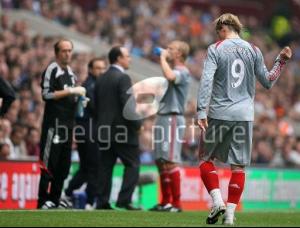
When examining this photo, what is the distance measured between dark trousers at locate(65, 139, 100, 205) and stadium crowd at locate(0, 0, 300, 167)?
176 cm

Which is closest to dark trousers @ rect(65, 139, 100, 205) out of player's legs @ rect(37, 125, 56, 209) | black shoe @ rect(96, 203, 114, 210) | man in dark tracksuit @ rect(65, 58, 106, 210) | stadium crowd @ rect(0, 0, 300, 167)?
man in dark tracksuit @ rect(65, 58, 106, 210)

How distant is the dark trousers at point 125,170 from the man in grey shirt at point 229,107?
3815 millimetres

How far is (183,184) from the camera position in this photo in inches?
808

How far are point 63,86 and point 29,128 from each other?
11.3 ft

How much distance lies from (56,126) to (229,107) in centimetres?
394

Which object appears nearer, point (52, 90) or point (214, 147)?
point (214, 147)

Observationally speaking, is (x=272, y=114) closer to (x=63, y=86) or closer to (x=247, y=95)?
(x=63, y=86)

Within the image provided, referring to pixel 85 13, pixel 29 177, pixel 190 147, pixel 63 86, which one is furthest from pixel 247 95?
pixel 85 13

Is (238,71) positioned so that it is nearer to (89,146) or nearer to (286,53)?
(286,53)

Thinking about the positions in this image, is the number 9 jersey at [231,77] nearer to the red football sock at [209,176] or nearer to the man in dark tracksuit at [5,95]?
the red football sock at [209,176]

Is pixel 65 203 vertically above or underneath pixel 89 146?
underneath

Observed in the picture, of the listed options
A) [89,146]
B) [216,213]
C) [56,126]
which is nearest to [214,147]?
[216,213]

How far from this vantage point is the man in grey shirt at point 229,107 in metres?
12.2

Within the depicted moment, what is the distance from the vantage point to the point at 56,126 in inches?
606
